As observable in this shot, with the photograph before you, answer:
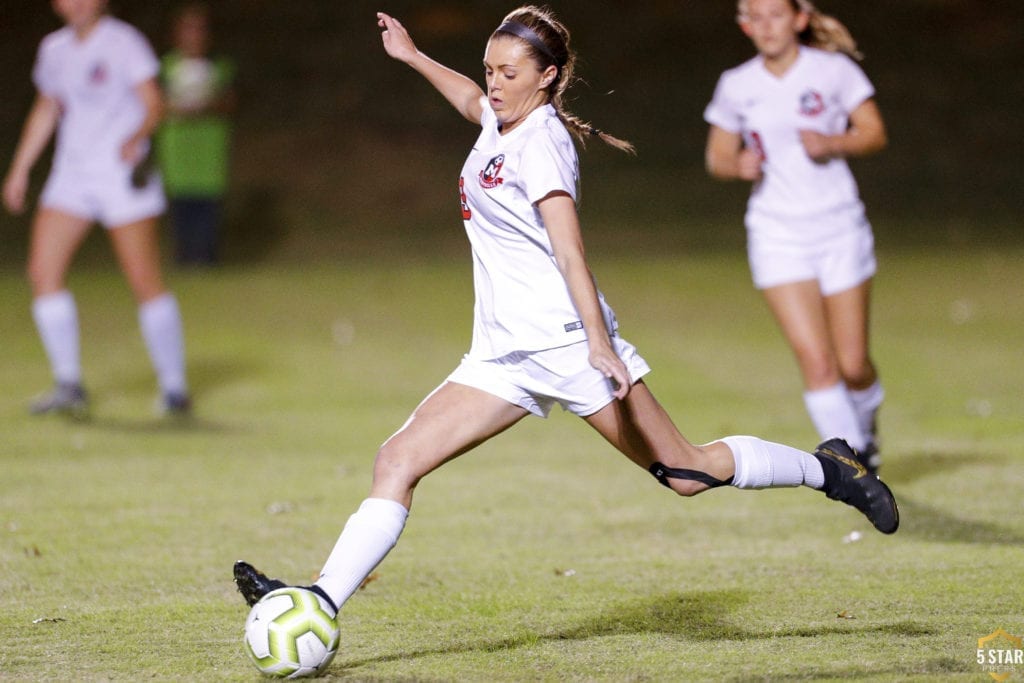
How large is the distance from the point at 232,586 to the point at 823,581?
2.26m

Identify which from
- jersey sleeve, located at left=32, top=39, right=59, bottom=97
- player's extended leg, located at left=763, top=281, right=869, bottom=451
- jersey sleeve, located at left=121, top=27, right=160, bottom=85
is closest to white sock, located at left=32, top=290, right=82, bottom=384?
jersey sleeve, located at left=32, top=39, right=59, bottom=97

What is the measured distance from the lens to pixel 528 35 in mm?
4531

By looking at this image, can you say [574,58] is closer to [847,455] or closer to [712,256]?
[847,455]

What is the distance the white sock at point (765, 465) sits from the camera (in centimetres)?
493

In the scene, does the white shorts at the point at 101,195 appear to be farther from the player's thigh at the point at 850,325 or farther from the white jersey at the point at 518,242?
the white jersey at the point at 518,242

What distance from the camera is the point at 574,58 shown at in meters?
4.76

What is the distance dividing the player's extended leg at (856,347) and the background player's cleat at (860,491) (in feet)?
5.44

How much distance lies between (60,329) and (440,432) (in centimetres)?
550

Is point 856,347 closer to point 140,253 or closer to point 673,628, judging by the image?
point 673,628

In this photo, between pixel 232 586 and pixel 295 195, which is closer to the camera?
pixel 232 586

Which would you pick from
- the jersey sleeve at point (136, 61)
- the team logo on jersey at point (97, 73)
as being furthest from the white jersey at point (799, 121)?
the team logo on jersey at point (97, 73)

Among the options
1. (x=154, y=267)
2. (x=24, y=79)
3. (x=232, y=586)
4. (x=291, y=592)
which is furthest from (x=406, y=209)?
(x=291, y=592)

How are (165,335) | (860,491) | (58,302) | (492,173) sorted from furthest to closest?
(165,335) → (58,302) → (860,491) → (492,173)

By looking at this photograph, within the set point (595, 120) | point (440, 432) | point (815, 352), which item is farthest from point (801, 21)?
point (595, 120)
